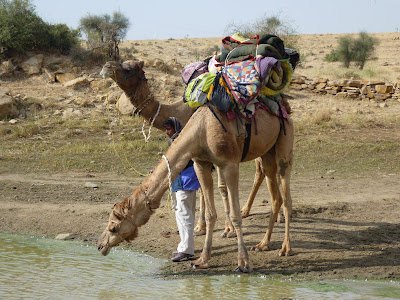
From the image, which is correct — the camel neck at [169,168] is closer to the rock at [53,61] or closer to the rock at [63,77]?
the rock at [63,77]

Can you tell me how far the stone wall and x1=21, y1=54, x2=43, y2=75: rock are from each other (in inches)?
361

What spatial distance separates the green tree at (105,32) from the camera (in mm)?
23000

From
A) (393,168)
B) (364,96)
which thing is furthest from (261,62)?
(364,96)

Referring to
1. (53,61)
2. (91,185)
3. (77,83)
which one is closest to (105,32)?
(53,61)

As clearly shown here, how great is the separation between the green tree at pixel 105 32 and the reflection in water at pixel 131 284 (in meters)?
16.2

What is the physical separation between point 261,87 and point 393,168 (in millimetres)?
6930

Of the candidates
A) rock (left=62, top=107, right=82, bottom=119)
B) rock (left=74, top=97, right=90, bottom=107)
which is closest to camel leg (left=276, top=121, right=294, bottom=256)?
rock (left=62, top=107, right=82, bottom=119)

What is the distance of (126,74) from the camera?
27.9ft

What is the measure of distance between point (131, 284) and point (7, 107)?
1217 cm

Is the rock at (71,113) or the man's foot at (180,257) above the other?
the rock at (71,113)

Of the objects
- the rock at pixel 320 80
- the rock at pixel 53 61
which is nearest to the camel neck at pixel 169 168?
the rock at pixel 320 80

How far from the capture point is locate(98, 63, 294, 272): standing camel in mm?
6305

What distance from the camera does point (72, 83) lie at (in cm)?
2011

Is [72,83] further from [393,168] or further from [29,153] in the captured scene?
[393,168]
